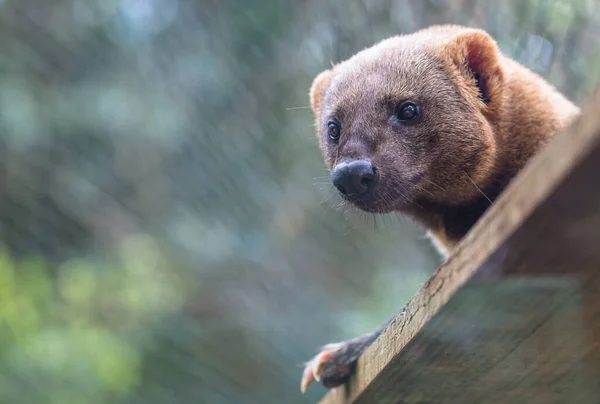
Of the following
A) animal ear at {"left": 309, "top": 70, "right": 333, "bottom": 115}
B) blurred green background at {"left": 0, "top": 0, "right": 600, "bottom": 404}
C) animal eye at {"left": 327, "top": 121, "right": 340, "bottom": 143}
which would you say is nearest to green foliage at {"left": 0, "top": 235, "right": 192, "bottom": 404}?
blurred green background at {"left": 0, "top": 0, "right": 600, "bottom": 404}

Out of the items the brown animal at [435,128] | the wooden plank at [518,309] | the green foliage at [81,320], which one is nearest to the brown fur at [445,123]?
the brown animal at [435,128]

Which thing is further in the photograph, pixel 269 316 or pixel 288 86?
pixel 269 316

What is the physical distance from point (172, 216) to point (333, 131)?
1799mm

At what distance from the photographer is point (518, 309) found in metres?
0.94

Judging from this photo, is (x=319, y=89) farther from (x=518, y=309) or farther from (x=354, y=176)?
(x=518, y=309)

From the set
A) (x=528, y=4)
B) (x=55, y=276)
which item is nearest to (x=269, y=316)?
(x=55, y=276)

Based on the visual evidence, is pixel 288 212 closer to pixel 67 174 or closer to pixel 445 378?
pixel 67 174

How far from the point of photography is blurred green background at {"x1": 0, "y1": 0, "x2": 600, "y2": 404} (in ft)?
9.91

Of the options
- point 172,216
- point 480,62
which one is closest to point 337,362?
point 480,62

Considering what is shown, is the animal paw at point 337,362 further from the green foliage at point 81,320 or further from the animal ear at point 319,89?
the green foliage at point 81,320

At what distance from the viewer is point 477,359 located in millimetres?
1113

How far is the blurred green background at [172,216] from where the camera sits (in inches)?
119

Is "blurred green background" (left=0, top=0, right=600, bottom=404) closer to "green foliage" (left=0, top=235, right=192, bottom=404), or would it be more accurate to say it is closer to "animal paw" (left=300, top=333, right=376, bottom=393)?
"green foliage" (left=0, top=235, right=192, bottom=404)

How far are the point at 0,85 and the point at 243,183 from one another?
119 centimetres
